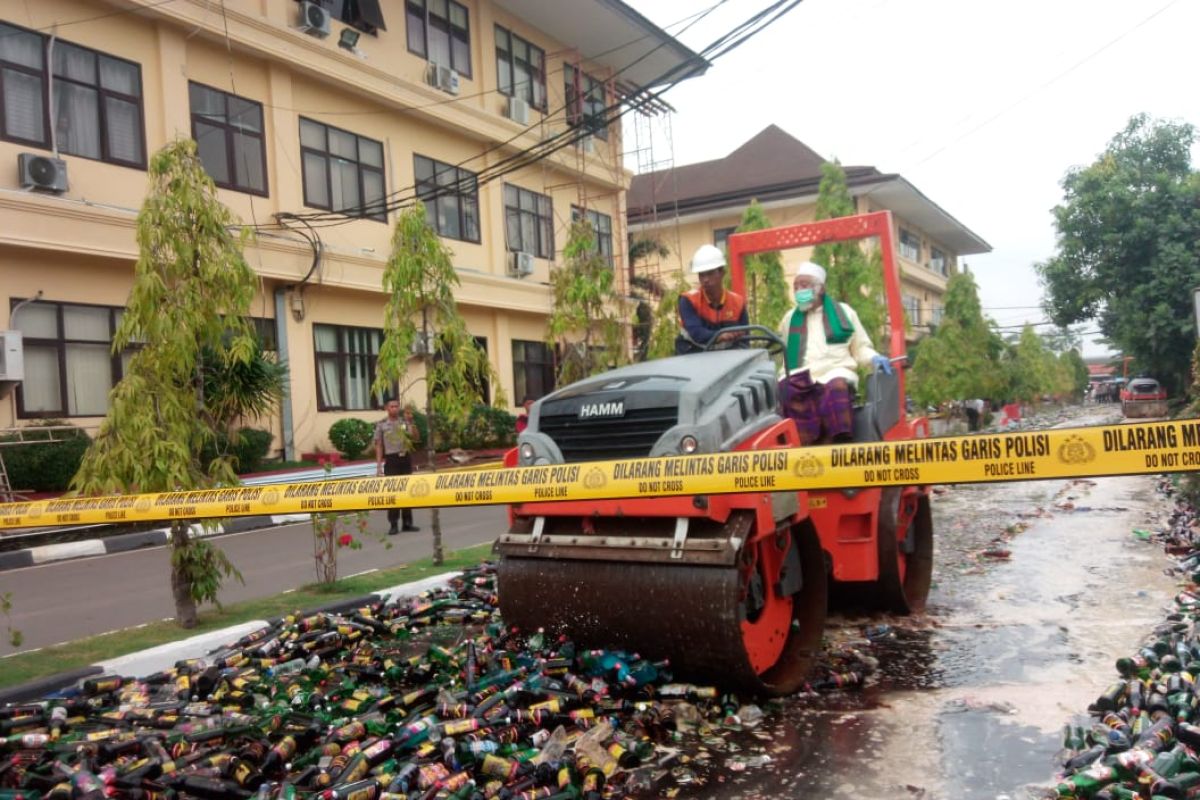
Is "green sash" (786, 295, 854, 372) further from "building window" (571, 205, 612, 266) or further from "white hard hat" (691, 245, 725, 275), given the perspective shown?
"building window" (571, 205, 612, 266)

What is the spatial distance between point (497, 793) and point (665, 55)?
90.0 feet

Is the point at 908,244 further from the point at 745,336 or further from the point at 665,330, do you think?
the point at 745,336

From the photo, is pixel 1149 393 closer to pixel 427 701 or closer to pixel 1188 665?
pixel 1188 665

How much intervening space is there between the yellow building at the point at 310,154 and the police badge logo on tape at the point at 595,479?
8.33m

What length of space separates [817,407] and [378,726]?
3.48m

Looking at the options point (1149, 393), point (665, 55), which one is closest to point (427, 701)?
point (665, 55)

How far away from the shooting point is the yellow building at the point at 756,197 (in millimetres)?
36344

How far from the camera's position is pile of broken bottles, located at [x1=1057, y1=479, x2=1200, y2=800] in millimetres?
3494

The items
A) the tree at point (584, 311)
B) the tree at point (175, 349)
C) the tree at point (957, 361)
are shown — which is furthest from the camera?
the tree at point (957, 361)

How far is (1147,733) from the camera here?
388 centimetres

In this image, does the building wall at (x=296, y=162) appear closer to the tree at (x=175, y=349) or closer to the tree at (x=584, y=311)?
the tree at (x=584, y=311)

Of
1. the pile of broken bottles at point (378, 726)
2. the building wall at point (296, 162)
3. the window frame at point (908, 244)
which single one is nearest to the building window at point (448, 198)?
the building wall at point (296, 162)

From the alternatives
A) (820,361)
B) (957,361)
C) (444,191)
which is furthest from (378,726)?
(957,361)

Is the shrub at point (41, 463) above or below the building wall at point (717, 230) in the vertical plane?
below
